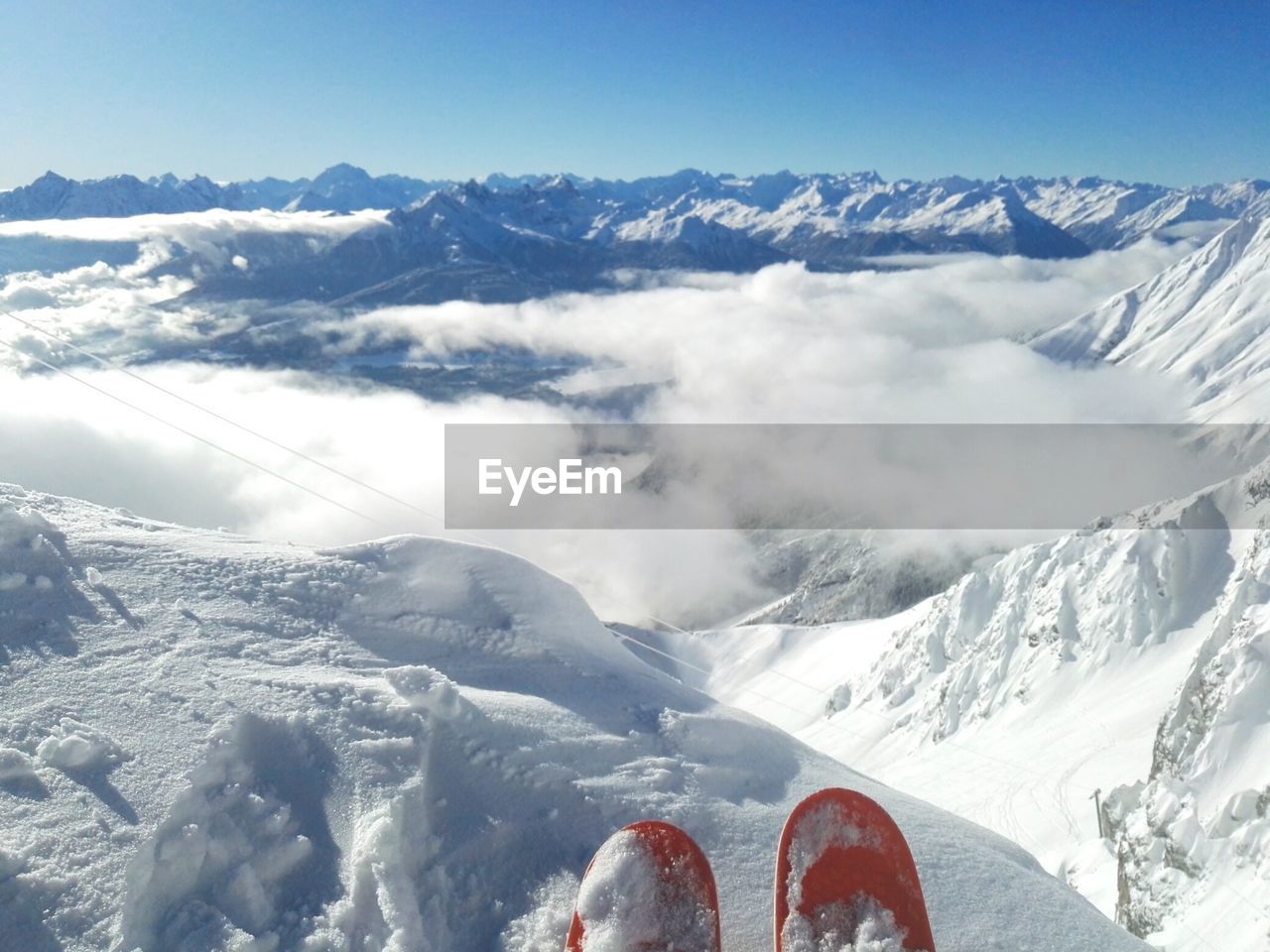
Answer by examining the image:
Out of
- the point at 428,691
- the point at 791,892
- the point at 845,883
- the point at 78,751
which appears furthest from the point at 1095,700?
the point at 78,751

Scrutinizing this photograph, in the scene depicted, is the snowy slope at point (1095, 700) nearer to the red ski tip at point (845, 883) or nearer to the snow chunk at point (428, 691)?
the red ski tip at point (845, 883)

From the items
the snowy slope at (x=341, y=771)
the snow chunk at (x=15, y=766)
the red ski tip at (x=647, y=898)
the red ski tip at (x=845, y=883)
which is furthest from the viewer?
the red ski tip at (x=845, y=883)

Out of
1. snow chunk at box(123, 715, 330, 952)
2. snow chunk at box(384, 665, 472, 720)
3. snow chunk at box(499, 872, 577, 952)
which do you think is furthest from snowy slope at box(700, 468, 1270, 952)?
snow chunk at box(123, 715, 330, 952)

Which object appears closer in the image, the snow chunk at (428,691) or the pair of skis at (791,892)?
the pair of skis at (791,892)

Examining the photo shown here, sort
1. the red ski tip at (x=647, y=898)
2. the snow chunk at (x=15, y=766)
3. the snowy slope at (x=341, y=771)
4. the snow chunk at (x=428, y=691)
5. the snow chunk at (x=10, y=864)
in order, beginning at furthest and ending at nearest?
the snow chunk at (x=428, y=691), the snow chunk at (x=15, y=766), the red ski tip at (x=647, y=898), the snowy slope at (x=341, y=771), the snow chunk at (x=10, y=864)

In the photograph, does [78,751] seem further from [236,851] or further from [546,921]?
[546,921]

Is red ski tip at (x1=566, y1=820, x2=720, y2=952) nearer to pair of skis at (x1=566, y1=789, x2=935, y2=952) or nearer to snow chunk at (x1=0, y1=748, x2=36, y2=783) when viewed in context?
pair of skis at (x1=566, y1=789, x2=935, y2=952)

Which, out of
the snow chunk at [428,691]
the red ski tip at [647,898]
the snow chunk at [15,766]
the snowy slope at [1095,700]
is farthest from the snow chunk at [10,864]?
the snowy slope at [1095,700]

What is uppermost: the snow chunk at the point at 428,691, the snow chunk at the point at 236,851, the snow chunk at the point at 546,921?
the snow chunk at the point at 428,691

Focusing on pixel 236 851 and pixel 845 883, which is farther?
pixel 845 883
